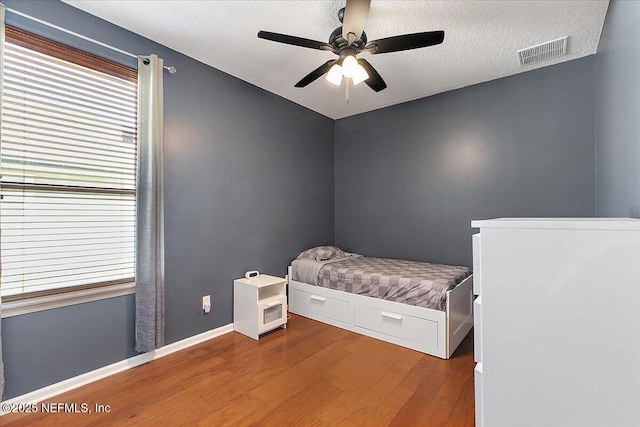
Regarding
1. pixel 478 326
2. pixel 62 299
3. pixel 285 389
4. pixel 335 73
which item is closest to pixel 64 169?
pixel 62 299

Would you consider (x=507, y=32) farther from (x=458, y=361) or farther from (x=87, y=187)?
(x=87, y=187)

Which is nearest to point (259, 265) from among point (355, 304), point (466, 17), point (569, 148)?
point (355, 304)

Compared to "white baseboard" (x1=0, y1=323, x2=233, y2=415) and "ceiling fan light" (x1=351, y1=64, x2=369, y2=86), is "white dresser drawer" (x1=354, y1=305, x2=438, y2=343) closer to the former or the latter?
"white baseboard" (x1=0, y1=323, x2=233, y2=415)

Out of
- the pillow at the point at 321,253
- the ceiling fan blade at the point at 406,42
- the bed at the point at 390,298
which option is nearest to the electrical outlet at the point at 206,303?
the bed at the point at 390,298

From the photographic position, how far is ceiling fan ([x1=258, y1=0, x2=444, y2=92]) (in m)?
1.70

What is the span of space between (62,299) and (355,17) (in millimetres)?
2516

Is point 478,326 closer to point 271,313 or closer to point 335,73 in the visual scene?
point 335,73

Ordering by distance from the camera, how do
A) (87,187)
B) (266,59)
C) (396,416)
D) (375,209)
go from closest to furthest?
(396,416), (87,187), (266,59), (375,209)

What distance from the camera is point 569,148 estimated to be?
2.67 metres

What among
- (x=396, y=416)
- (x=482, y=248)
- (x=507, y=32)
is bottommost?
(x=396, y=416)

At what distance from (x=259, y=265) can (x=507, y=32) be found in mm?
2974

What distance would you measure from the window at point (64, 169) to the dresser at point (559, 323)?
2355 millimetres

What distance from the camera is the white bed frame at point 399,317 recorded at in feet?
7.81

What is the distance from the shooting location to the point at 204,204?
2.70 metres
